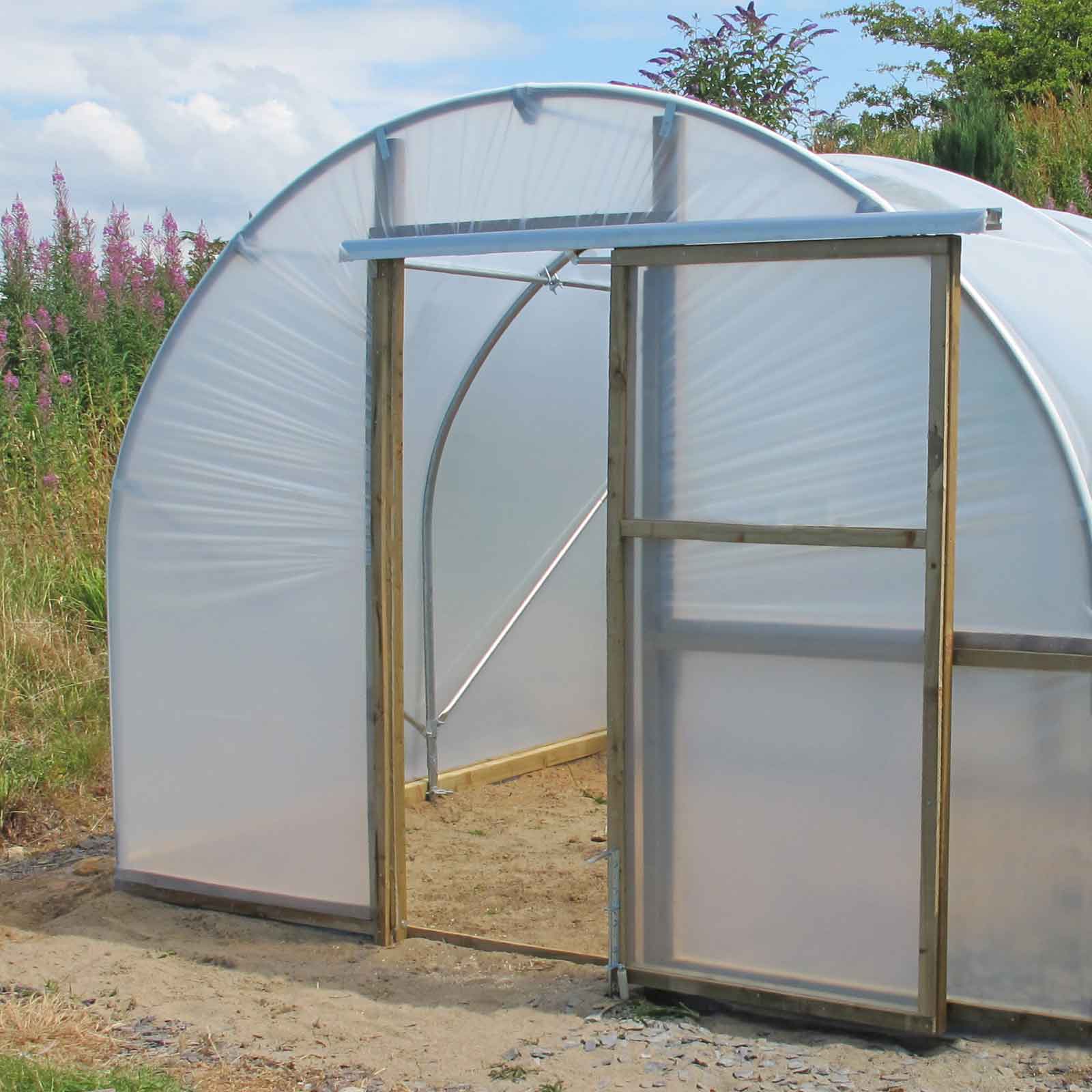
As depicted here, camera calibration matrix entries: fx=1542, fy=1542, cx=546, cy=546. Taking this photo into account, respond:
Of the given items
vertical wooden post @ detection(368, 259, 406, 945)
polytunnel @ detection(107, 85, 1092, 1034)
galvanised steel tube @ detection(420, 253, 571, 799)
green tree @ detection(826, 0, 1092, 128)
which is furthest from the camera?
green tree @ detection(826, 0, 1092, 128)

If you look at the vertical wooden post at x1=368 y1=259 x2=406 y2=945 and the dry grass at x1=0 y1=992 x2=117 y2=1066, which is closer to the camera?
the dry grass at x1=0 y1=992 x2=117 y2=1066

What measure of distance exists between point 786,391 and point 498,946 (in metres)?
2.36

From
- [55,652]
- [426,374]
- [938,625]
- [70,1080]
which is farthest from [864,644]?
[55,652]

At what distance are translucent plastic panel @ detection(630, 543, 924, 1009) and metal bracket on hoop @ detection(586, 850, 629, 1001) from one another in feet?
0.19

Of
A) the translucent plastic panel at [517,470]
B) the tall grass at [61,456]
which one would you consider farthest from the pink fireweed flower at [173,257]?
the translucent plastic panel at [517,470]

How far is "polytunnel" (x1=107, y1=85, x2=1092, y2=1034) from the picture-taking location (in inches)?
184

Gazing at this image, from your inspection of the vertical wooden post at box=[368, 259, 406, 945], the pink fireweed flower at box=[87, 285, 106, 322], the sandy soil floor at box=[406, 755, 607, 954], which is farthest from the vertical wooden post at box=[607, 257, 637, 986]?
the pink fireweed flower at box=[87, 285, 106, 322]

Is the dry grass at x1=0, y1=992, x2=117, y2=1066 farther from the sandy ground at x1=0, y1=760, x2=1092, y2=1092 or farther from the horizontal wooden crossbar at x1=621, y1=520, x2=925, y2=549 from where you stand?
the horizontal wooden crossbar at x1=621, y1=520, x2=925, y2=549

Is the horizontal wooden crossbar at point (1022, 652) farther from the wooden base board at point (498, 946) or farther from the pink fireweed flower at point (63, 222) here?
the pink fireweed flower at point (63, 222)

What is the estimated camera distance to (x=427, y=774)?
7.96 metres

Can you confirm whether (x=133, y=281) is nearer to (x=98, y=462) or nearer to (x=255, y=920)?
(x=98, y=462)

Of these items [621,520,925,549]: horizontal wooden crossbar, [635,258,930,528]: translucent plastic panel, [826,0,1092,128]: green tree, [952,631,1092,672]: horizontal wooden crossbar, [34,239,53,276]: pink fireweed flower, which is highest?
[826,0,1092,128]: green tree

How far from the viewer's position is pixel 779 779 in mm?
4965

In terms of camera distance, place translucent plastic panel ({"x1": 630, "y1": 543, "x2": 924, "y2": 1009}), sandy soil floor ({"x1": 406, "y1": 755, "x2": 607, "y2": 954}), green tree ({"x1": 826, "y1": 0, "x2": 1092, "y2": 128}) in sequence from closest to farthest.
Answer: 1. translucent plastic panel ({"x1": 630, "y1": 543, "x2": 924, "y2": 1009})
2. sandy soil floor ({"x1": 406, "y1": 755, "x2": 607, "y2": 954})
3. green tree ({"x1": 826, "y1": 0, "x2": 1092, "y2": 128})
